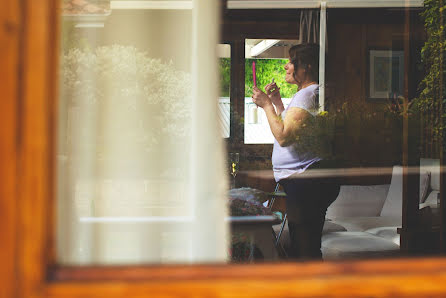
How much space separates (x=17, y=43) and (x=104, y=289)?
40cm

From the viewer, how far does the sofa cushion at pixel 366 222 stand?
3.24m

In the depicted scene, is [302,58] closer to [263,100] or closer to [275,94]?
[263,100]

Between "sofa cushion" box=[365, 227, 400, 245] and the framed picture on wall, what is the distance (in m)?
2.20

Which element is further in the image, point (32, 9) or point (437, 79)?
point (437, 79)

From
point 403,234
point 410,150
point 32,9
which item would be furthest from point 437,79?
point 32,9

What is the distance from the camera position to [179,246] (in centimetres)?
105

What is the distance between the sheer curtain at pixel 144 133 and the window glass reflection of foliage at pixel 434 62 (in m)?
2.20

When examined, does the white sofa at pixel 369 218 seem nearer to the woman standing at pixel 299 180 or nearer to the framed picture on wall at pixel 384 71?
the woman standing at pixel 299 180

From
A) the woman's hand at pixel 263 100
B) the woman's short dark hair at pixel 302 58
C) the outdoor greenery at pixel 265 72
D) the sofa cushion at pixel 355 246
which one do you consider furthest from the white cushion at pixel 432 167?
the outdoor greenery at pixel 265 72

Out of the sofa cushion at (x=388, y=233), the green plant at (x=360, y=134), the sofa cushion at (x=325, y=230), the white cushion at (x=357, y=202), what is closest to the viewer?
the sofa cushion at (x=388, y=233)

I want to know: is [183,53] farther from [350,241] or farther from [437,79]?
[437,79]

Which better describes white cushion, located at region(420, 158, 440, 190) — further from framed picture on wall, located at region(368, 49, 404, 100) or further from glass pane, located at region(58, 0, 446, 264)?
framed picture on wall, located at region(368, 49, 404, 100)

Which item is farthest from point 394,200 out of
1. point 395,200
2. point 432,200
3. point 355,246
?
point 355,246

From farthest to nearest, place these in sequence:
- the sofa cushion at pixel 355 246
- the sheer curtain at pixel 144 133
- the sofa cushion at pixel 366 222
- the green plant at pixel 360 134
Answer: the green plant at pixel 360 134, the sofa cushion at pixel 366 222, the sofa cushion at pixel 355 246, the sheer curtain at pixel 144 133
